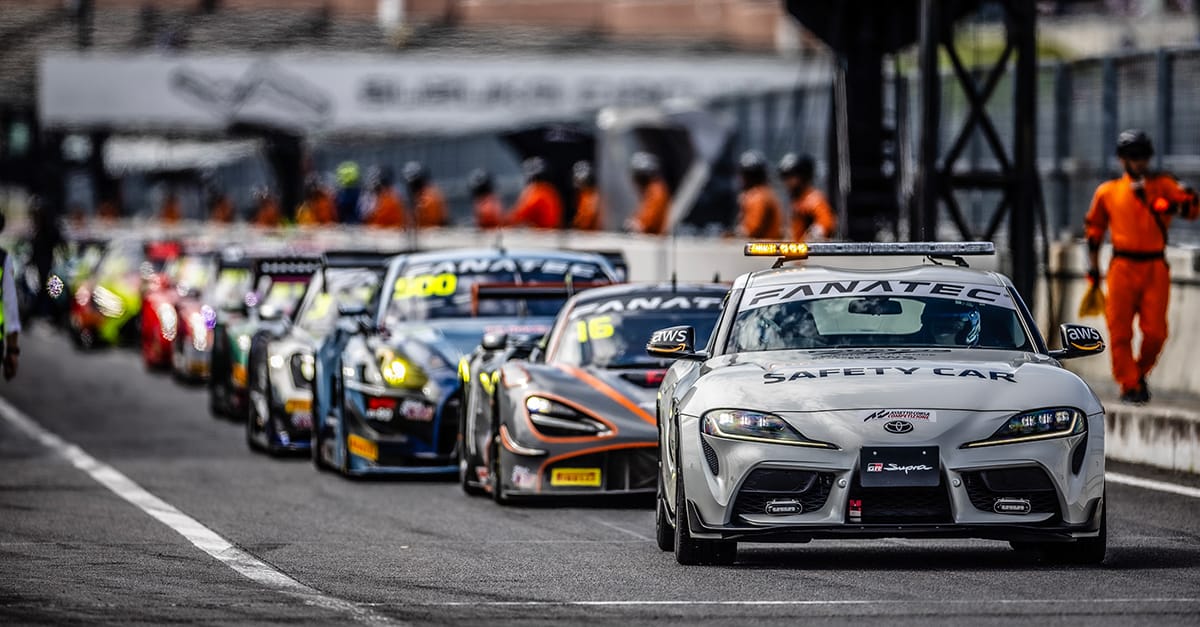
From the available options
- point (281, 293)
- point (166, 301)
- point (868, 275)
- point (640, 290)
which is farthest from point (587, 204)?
point (868, 275)

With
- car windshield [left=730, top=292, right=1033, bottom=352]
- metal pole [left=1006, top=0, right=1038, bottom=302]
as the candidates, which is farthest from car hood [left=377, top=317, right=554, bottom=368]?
metal pole [left=1006, top=0, right=1038, bottom=302]

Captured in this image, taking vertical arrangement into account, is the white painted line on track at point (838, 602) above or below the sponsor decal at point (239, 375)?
above

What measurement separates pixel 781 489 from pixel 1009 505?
0.83 metres

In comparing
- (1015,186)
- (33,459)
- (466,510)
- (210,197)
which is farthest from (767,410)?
(210,197)

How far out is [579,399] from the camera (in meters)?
12.8

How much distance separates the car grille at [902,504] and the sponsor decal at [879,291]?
4.34 feet

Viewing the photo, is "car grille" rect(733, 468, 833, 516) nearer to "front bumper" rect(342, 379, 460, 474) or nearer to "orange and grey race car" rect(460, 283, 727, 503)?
"orange and grey race car" rect(460, 283, 727, 503)

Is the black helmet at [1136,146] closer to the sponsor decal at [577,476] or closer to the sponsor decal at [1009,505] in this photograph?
the sponsor decal at [577,476]

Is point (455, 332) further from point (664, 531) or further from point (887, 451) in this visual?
point (887, 451)

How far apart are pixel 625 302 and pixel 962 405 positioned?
4.48 m

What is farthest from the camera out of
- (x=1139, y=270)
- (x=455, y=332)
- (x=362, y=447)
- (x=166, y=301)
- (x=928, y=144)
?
(x=166, y=301)

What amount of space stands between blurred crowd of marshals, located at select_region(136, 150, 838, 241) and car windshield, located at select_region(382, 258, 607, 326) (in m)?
4.88

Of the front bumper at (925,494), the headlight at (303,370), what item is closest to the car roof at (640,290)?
the headlight at (303,370)

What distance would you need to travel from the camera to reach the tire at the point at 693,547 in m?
9.97
